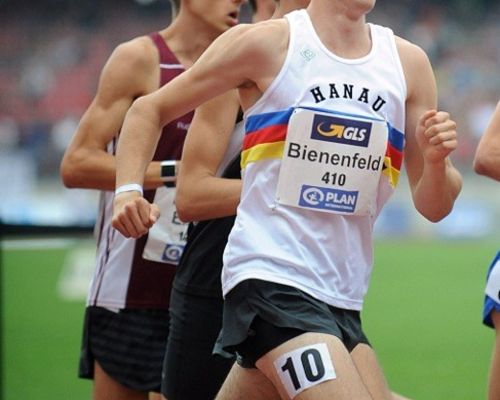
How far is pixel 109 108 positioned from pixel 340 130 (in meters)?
1.62

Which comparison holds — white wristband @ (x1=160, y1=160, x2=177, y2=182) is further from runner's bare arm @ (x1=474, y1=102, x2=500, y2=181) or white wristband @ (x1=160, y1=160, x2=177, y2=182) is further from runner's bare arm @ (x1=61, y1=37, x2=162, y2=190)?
runner's bare arm @ (x1=474, y1=102, x2=500, y2=181)

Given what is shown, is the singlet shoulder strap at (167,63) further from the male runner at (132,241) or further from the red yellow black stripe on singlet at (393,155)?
the red yellow black stripe on singlet at (393,155)

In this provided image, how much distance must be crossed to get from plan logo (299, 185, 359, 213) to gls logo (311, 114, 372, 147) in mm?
158

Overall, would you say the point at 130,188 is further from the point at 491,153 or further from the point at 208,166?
the point at 491,153

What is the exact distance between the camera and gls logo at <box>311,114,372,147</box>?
3.86 m

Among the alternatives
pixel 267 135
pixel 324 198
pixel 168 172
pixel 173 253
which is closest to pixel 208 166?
pixel 168 172

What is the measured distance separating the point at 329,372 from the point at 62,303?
11.6 metres

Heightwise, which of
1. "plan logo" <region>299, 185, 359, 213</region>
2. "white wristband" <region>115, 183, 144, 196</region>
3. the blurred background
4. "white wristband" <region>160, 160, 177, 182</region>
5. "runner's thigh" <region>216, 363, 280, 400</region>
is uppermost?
"plan logo" <region>299, 185, 359, 213</region>

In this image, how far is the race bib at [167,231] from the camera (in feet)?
17.1

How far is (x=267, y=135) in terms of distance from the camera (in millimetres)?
3906

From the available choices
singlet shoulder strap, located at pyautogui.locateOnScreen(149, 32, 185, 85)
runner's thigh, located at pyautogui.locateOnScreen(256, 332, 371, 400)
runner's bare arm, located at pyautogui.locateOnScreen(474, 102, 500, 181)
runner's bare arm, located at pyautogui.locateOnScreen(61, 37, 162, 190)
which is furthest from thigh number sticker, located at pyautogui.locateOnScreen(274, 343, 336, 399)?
singlet shoulder strap, located at pyautogui.locateOnScreen(149, 32, 185, 85)

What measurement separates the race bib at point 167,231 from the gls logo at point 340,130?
1.46 m

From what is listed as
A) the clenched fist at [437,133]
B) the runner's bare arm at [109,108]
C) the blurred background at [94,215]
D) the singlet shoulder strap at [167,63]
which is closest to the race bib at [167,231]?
the runner's bare arm at [109,108]

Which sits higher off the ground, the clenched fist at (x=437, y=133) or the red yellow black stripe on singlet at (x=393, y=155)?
the clenched fist at (x=437, y=133)
